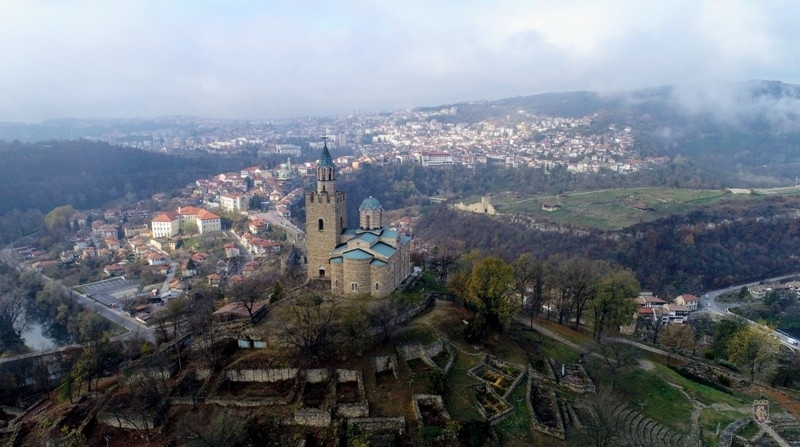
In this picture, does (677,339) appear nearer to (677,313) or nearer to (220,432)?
(677,313)

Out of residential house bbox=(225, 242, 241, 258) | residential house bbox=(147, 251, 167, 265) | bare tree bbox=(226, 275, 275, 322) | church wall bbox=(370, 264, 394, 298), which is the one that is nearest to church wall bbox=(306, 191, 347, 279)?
church wall bbox=(370, 264, 394, 298)

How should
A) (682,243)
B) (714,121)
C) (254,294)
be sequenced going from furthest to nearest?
1. (714,121)
2. (682,243)
3. (254,294)

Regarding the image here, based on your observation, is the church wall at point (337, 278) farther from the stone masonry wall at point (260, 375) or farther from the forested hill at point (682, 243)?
the forested hill at point (682, 243)

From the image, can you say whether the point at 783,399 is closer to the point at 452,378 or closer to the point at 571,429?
the point at 571,429

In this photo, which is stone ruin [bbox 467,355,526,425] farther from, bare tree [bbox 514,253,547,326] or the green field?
the green field

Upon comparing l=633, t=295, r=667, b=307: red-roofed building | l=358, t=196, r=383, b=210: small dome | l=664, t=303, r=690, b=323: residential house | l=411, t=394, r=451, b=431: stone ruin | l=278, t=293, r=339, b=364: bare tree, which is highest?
l=358, t=196, r=383, b=210: small dome

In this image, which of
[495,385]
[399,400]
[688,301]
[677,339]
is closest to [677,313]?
[688,301]

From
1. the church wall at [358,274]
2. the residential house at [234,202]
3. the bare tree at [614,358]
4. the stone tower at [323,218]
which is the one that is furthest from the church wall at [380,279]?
the residential house at [234,202]
